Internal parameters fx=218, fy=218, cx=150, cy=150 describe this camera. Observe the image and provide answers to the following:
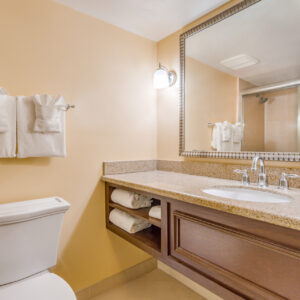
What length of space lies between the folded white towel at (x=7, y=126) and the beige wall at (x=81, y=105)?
0.11 metres

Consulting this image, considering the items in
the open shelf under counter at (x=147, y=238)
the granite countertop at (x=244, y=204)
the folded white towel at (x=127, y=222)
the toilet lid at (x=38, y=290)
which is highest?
the granite countertop at (x=244, y=204)

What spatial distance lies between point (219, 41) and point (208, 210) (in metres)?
1.24

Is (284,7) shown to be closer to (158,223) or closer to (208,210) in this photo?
(208,210)

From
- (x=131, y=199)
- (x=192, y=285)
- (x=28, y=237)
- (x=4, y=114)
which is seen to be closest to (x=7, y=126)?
(x=4, y=114)

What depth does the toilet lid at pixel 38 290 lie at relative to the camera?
103cm

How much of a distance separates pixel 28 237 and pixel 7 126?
0.64m

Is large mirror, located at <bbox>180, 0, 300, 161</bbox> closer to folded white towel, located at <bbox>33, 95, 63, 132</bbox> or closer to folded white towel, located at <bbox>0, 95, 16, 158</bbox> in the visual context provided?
folded white towel, located at <bbox>33, 95, 63, 132</bbox>

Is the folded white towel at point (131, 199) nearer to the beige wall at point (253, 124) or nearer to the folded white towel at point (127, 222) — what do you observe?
the folded white towel at point (127, 222)

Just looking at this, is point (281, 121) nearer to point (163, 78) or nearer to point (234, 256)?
point (234, 256)

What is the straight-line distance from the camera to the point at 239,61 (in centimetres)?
146

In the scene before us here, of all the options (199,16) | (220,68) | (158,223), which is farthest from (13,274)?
(199,16)

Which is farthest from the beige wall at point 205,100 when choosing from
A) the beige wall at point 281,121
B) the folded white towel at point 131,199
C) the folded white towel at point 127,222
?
the folded white towel at point 127,222

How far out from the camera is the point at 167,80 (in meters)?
1.91

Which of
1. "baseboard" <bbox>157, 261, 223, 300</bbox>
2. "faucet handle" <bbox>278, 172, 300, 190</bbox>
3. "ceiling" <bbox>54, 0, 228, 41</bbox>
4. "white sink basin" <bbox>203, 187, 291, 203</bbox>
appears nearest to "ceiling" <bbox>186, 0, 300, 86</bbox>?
"ceiling" <bbox>54, 0, 228, 41</bbox>
